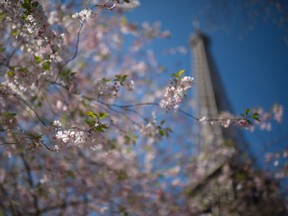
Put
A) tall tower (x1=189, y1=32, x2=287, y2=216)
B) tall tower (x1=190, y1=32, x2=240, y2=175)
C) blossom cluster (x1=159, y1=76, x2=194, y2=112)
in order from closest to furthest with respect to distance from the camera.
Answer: blossom cluster (x1=159, y1=76, x2=194, y2=112) < tall tower (x1=189, y1=32, x2=287, y2=216) < tall tower (x1=190, y1=32, x2=240, y2=175)

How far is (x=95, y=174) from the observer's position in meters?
7.86

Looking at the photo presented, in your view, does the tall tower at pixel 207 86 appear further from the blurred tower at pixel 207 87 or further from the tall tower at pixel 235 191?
the tall tower at pixel 235 191

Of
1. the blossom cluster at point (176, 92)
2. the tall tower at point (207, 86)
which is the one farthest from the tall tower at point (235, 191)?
the tall tower at point (207, 86)

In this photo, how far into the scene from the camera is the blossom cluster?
12.3 feet

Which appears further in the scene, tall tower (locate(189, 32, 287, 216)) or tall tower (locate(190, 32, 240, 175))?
tall tower (locate(190, 32, 240, 175))

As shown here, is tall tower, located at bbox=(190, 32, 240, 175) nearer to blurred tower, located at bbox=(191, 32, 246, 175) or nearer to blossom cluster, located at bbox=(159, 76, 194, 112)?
blurred tower, located at bbox=(191, 32, 246, 175)

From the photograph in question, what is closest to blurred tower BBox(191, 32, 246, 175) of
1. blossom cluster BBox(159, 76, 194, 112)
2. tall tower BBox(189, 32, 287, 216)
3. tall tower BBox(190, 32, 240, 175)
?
tall tower BBox(190, 32, 240, 175)

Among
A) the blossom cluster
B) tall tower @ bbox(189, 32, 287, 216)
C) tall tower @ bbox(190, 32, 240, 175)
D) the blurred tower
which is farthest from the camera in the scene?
tall tower @ bbox(190, 32, 240, 175)

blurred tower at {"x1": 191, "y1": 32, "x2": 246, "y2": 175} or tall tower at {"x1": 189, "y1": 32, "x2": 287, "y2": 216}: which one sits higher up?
blurred tower at {"x1": 191, "y1": 32, "x2": 246, "y2": 175}

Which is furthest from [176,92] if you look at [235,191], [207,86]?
[207,86]

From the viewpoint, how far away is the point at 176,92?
3820 mm

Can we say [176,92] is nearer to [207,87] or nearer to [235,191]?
[235,191]

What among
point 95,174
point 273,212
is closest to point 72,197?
point 95,174

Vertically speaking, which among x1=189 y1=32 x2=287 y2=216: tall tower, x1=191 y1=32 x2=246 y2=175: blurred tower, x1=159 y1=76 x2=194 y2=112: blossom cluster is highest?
x1=191 y1=32 x2=246 y2=175: blurred tower
